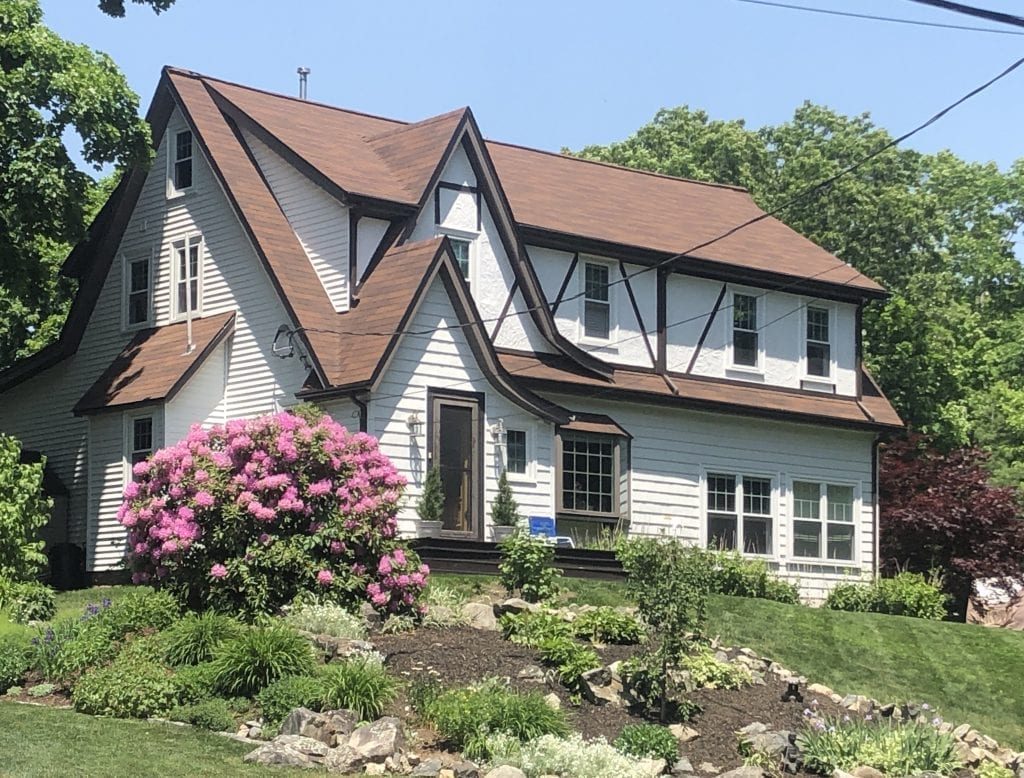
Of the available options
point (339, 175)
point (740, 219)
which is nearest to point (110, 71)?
point (339, 175)

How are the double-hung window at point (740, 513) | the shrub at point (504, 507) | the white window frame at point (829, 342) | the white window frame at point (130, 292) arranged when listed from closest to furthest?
the shrub at point (504, 507) < the white window frame at point (130, 292) < the double-hung window at point (740, 513) < the white window frame at point (829, 342)

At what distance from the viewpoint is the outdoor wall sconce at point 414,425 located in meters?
26.7

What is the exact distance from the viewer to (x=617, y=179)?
37781mm

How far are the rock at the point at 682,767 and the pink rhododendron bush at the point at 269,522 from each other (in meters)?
5.14

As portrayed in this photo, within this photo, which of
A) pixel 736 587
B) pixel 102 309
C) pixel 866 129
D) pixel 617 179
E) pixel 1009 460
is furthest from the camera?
pixel 866 129

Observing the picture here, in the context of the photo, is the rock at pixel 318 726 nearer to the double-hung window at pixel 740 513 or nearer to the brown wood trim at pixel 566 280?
the brown wood trim at pixel 566 280

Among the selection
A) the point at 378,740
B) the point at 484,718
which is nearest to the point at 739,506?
the point at 484,718

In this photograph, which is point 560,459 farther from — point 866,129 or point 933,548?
point 866,129

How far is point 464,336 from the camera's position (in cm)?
2734

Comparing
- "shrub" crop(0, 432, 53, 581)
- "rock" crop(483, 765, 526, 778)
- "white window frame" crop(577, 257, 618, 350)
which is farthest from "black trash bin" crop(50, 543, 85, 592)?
"rock" crop(483, 765, 526, 778)

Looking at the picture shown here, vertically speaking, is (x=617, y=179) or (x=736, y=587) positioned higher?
(x=617, y=179)

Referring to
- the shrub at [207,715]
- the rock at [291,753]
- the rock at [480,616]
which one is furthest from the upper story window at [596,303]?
the rock at [291,753]

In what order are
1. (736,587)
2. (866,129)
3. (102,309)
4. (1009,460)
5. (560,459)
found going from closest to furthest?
(736,587) < (560,459) < (102,309) < (1009,460) < (866,129)

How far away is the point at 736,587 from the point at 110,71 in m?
13.5
